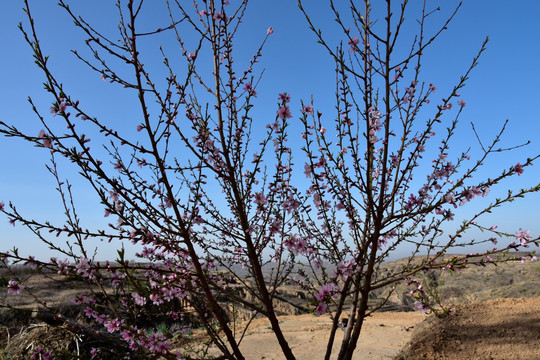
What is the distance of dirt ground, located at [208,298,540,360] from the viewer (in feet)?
16.0

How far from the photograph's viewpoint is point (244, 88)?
10.2 feet

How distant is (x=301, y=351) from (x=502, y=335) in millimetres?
3888

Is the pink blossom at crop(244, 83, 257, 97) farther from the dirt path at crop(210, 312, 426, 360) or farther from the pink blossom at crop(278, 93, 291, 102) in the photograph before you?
the dirt path at crop(210, 312, 426, 360)

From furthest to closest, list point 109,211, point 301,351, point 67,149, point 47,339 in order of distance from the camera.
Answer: point 301,351 → point 47,339 → point 109,211 → point 67,149

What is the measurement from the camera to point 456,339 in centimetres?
542

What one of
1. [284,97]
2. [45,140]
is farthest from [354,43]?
[45,140]

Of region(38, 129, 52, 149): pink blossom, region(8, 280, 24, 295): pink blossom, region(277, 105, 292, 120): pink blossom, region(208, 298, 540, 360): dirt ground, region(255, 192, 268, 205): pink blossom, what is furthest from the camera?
region(208, 298, 540, 360): dirt ground

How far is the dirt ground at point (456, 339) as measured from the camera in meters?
4.86

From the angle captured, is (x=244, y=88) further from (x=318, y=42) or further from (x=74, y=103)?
(x=74, y=103)

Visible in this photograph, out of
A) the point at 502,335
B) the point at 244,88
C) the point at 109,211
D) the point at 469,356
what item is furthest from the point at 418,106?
the point at 502,335

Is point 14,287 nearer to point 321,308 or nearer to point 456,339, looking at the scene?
point 321,308

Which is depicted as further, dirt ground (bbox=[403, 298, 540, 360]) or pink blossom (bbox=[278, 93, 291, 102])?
dirt ground (bbox=[403, 298, 540, 360])

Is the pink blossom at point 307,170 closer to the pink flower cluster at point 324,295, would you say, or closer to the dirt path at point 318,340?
the pink flower cluster at point 324,295

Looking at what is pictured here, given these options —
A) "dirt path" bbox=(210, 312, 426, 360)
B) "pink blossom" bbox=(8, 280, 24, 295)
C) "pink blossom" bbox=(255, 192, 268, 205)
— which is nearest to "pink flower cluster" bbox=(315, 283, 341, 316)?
"pink blossom" bbox=(255, 192, 268, 205)
